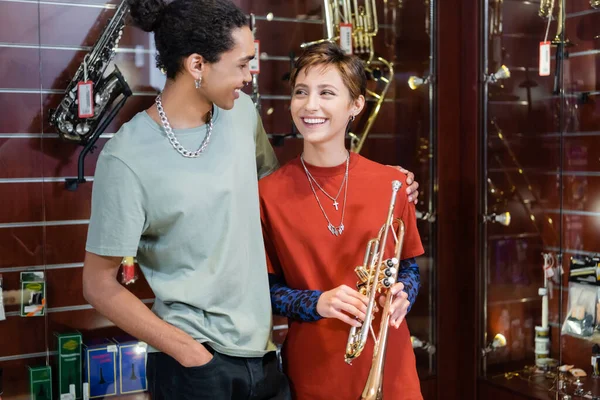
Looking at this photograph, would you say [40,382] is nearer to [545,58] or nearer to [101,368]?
[101,368]

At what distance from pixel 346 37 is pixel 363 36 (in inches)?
6.8

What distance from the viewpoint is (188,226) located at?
6.53 ft

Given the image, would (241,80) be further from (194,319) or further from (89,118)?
(89,118)

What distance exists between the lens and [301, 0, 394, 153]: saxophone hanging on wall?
3.89 meters

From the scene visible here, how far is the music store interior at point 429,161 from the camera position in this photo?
132 inches

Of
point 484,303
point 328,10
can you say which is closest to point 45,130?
point 328,10

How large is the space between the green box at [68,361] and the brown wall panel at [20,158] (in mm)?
730

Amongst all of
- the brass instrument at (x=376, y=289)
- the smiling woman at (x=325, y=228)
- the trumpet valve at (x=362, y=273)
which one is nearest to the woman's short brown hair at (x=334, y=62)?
the smiling woman at (x=325, y=228)

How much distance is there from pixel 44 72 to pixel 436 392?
2.59 m

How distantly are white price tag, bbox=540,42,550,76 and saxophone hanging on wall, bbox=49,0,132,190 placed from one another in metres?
1.93

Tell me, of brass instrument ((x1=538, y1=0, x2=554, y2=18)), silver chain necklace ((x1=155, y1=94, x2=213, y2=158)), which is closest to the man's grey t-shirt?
silver chain necklace ((x1=155, y1=94, x2=213, y2=158))

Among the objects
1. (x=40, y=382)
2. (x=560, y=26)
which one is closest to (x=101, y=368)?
(x=40, y=382)

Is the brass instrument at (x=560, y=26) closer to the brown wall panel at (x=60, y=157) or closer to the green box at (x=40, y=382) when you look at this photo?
the brown wall panel at (x=60, y=157)

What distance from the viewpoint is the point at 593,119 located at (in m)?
3.48
